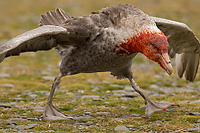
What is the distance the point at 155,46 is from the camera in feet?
18.6

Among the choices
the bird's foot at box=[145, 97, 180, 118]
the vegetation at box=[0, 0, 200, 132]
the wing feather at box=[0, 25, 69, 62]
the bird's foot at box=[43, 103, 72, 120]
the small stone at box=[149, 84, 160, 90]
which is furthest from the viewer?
the small stone at box=[149, 84, 160, 90]

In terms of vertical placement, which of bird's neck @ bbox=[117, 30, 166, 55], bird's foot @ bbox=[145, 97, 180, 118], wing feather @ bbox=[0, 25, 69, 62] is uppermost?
wing feather @ bbox=[0, 25, 69, 62]

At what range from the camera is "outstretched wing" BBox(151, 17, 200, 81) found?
24.1 ft

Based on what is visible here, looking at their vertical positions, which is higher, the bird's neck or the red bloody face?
the bird's neck

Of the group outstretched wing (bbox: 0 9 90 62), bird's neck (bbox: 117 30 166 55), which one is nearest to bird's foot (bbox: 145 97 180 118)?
bird's neck (bbox: 117 30 166 55)

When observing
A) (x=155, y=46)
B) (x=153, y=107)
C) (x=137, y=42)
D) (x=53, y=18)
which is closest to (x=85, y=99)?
(x=153, y=107)

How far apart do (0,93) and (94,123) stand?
3.41 metres

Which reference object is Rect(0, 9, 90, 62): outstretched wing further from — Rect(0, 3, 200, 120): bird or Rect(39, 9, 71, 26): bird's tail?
Rect(39, 9, 71, 26): bird's tail

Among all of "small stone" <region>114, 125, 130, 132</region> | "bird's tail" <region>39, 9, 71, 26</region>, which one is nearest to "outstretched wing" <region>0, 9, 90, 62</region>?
"bird's tail" <region>39, 9, 71, 26</region>

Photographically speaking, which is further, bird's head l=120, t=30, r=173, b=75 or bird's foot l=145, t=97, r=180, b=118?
bird's foot l=145, t=97, r=180, b=118

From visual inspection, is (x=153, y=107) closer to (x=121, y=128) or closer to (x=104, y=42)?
(x=121, y=128)

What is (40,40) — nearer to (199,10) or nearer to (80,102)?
(80,102)

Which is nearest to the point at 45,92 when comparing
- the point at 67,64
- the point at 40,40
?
the point at 67,64

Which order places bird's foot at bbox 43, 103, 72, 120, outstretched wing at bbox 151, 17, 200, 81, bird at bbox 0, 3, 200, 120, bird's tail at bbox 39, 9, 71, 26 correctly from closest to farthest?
bird at bbox 0, 3, 200, 120 → bird's foot at bbox 43, 103, 72, 120 → outstretched wing at bbox 151, 17, 200, 81 → bird's tail at bbox 39, 9, 71, 26
